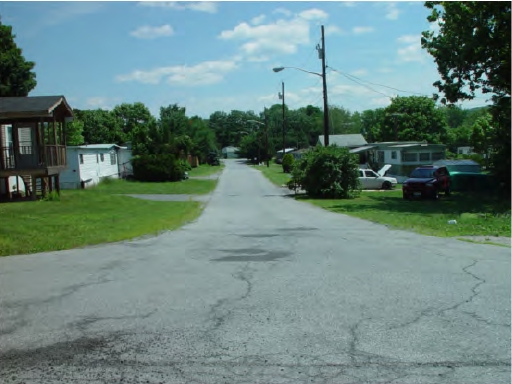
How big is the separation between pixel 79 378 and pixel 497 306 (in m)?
4.64

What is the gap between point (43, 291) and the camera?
708cm

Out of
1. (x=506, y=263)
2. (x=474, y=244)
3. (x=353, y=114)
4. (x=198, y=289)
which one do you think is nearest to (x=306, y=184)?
(x=474, y=244)

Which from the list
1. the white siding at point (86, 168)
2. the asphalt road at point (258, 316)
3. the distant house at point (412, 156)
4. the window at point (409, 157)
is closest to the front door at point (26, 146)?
the white siding at point (86, 168)

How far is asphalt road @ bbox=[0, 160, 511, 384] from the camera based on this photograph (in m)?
4.31

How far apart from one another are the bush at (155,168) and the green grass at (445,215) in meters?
22.2

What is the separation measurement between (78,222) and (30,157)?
10393 mm

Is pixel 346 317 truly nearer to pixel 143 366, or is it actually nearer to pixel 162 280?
pixel 143 366

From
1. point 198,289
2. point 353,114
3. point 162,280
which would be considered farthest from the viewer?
point 353,114

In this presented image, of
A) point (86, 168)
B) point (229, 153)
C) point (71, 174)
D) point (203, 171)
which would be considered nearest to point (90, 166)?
point (86, 168)

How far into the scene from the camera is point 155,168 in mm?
46062

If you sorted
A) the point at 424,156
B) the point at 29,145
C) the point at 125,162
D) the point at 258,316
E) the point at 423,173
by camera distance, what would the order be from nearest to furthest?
the point at 258,316, the point at 29,145, the point at 423,173, the point at 424,156, the point at 125,162

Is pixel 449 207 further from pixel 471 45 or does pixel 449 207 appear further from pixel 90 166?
pixel 90 166

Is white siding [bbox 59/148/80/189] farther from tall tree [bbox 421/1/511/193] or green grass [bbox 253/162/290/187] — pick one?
tall tree [bbox 421/1/511/193]

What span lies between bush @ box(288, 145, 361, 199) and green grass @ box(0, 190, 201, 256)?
8427 mm
